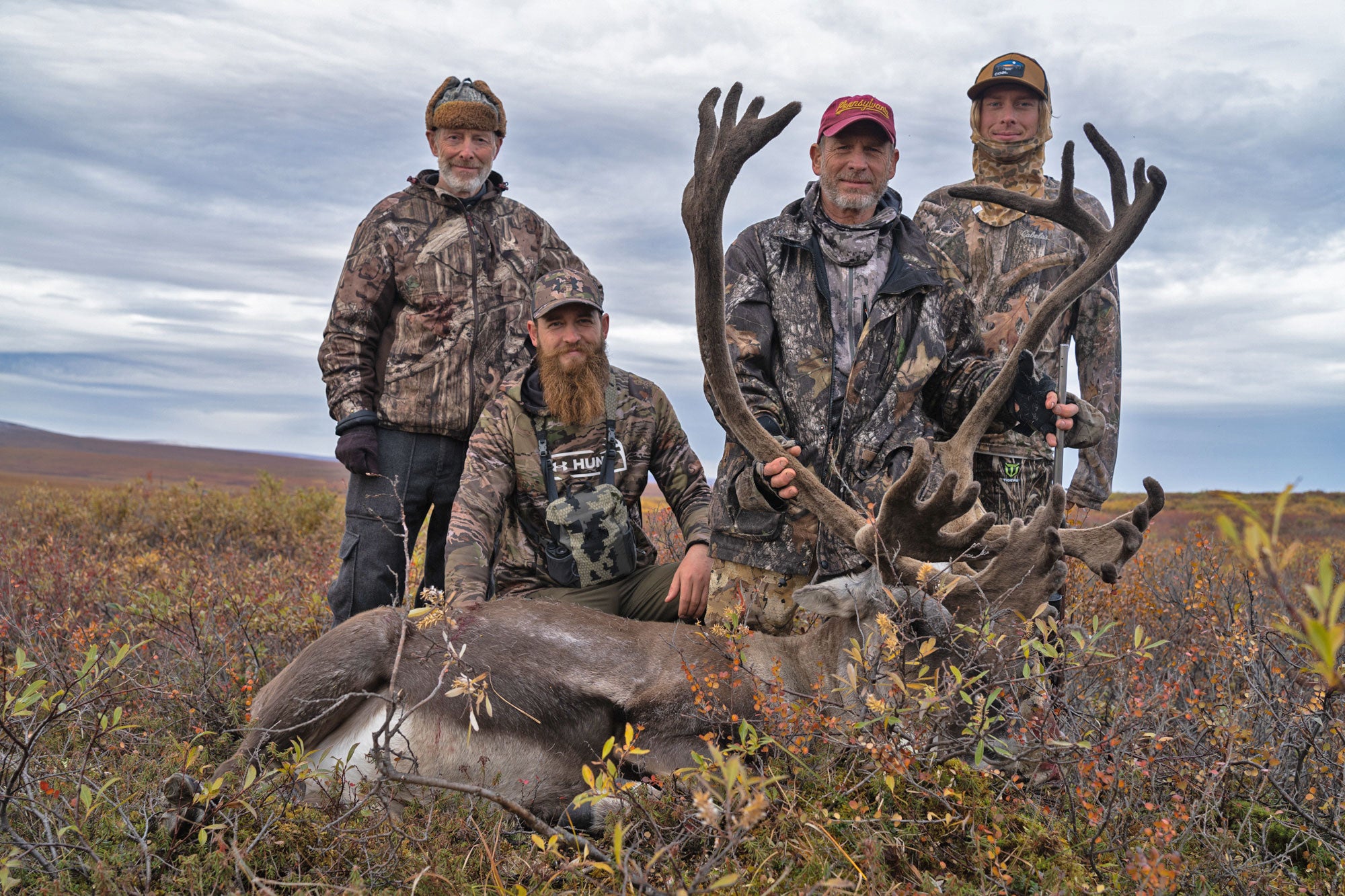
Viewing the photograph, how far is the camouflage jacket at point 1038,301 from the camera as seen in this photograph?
598cm

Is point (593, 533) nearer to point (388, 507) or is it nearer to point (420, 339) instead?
point (388, 507)

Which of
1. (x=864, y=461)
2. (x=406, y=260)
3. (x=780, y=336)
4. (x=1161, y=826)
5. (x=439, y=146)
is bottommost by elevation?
(x=1161, y=826)

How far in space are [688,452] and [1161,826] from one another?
11.6 feet

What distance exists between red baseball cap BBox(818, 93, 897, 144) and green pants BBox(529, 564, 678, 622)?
8.87ft

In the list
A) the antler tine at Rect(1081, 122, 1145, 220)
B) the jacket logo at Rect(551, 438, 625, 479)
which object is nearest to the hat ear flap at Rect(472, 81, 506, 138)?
the jacket logo at Rect(551, 438, 625, 479)

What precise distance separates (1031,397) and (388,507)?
→ 155 inches

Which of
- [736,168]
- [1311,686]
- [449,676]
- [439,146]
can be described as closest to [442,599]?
[449,676]

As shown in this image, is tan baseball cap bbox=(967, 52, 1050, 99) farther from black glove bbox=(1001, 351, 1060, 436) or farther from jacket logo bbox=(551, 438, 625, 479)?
jacket logo bbox=(551, 438, 625, 479)

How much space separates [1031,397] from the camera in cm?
509

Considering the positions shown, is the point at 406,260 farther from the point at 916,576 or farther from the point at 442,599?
the point at 916,576

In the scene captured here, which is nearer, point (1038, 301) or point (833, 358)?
point (833, 358)

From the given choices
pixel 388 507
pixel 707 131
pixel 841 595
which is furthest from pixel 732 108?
pixel 388 507

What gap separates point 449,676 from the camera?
15.2ft

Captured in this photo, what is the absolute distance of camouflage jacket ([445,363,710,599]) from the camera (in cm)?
550
